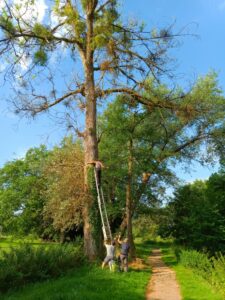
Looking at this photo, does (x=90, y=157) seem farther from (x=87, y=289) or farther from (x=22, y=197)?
(x=22, y=197)

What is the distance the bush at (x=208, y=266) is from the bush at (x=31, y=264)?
5.40 meters

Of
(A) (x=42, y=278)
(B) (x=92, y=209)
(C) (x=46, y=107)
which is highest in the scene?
(C) (x=46, y=107)

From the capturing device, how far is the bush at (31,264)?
1260cm

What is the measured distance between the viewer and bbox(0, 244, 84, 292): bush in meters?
12.6

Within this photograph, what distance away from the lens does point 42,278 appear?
46.8ft

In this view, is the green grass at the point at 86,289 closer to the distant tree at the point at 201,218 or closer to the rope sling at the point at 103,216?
the rope sling at the point at 103,216

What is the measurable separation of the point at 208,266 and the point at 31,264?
8.33m

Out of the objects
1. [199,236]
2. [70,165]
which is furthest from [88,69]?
[199,236]

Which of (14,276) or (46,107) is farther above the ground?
(46,107)

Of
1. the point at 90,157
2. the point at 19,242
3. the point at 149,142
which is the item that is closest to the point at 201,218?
the point at 149,142

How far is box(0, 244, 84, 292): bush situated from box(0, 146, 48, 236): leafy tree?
26.7 meters

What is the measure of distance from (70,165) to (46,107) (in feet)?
10.4

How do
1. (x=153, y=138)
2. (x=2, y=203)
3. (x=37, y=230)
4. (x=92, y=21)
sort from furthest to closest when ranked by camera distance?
(x=2, y=203) → (x=37, y=230) → (x=153, y=138) → (x=92, y=21)

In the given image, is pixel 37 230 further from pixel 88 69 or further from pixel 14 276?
pixel 14 276
